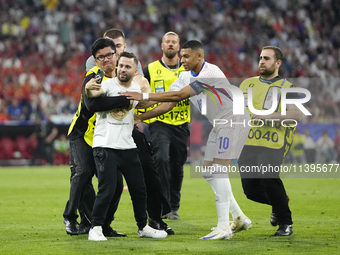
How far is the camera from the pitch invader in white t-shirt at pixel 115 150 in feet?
18.7

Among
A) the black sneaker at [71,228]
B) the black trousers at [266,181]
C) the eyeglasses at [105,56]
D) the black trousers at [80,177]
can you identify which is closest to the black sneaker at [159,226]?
the black trousers at [80,177]

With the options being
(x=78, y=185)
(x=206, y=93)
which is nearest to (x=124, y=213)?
(x=78, y=185)

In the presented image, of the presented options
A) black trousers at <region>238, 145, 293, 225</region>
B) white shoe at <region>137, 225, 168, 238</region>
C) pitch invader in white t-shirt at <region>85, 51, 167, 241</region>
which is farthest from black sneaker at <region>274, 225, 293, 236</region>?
pitch invader in white t-shirt at <region>85, 51, 167, 241</region>

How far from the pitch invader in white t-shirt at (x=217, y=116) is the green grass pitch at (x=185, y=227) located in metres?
0.32

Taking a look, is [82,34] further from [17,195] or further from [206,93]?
[206,93]

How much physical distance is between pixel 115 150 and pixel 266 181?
1906 mm

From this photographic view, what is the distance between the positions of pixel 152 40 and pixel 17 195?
15.7 metres

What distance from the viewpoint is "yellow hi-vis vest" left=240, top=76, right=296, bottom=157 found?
21.6 ft

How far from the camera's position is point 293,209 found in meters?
8.80

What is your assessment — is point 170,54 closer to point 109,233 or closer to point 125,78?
point 125,78

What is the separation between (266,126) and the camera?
660 centimetres

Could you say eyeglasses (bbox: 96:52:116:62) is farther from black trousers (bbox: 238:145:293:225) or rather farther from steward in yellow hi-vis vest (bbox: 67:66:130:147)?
black trousers (bbox: 238:145:293:225)

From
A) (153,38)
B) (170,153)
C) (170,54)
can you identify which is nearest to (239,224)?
(170,153)

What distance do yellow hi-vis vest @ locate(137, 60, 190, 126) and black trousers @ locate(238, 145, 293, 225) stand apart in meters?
1.67
